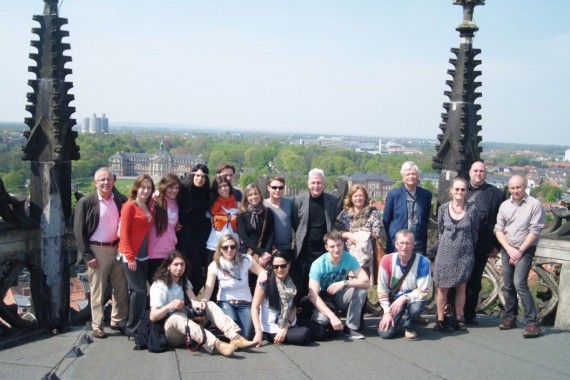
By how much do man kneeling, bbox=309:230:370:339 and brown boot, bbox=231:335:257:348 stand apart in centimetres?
75

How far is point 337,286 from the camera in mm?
6266

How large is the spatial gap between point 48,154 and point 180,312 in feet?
6.92

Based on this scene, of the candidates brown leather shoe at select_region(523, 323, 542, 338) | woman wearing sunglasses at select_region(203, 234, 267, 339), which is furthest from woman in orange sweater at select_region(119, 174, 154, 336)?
brown leather shoe at select_region(523, 323, 542, 338)

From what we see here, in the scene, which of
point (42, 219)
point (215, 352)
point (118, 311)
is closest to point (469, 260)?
point (215, 352)

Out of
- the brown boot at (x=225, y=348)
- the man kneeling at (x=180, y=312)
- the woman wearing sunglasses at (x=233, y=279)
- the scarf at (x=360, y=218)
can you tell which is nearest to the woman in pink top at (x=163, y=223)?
the man kneeling at (x=180, y=312)

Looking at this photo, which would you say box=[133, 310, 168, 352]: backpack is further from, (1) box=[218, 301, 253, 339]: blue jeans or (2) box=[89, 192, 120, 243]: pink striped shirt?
(2) box=[89, 192, 120, 243]: pink striped shirt

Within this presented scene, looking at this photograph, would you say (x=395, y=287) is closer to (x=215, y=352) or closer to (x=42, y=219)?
(x=215, y=352)

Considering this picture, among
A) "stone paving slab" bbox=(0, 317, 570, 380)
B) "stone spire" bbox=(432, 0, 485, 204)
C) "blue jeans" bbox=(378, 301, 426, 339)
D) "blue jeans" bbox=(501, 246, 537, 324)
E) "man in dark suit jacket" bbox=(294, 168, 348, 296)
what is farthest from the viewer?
"stone spire" bbox=(432, 0, 485, 204)

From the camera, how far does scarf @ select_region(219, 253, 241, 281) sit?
6.11 metres

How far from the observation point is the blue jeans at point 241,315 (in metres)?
6.11

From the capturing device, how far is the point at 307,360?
217 inches

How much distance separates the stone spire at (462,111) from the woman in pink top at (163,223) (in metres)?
3.55

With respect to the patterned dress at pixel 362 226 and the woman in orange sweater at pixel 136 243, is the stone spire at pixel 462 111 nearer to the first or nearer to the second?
the patterned dress at pixel 362 226

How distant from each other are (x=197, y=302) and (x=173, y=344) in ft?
1.44
